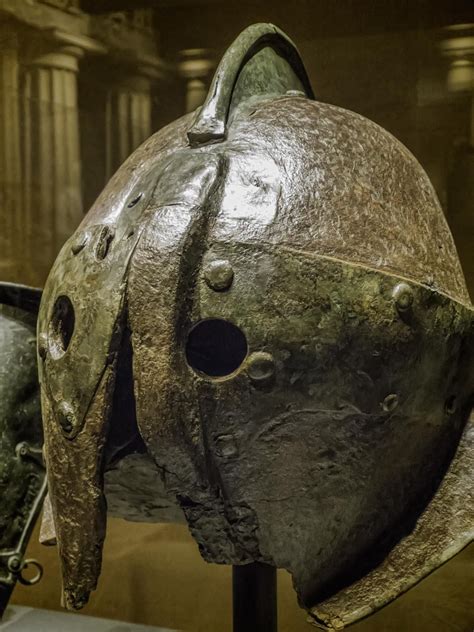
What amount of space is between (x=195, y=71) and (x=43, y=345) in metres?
0.89

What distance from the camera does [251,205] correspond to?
101 cm

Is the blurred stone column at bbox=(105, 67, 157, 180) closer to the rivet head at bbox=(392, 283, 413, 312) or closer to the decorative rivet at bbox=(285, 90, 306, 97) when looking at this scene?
the decorative rivet at bbox=(285, 90, 306, 97)

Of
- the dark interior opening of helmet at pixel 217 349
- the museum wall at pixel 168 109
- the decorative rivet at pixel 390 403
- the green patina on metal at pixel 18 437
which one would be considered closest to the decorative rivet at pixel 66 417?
the dark interior opening of helmet at pixel 217 349

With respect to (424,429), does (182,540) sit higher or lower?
lower

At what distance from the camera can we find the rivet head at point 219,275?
0.96 metres

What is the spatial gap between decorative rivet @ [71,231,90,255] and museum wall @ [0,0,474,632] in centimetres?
77

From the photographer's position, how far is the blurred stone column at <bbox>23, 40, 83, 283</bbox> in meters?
1.90

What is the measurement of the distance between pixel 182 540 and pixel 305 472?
978mm

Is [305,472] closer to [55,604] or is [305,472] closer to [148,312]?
[148,312]

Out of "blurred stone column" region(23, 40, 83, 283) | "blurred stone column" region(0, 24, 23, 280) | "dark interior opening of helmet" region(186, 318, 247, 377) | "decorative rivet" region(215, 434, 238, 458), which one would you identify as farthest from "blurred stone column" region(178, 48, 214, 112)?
"decorative rivet" region(215, 434, 238, 458)

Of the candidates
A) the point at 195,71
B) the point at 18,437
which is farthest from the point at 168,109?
the point at 18,437

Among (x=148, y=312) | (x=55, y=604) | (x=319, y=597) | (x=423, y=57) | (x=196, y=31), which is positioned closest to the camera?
(x=148, y=312)

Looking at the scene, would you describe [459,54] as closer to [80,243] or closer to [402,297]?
[402,297]

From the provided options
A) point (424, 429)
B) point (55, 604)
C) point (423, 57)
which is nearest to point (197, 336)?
point (424, 429)
